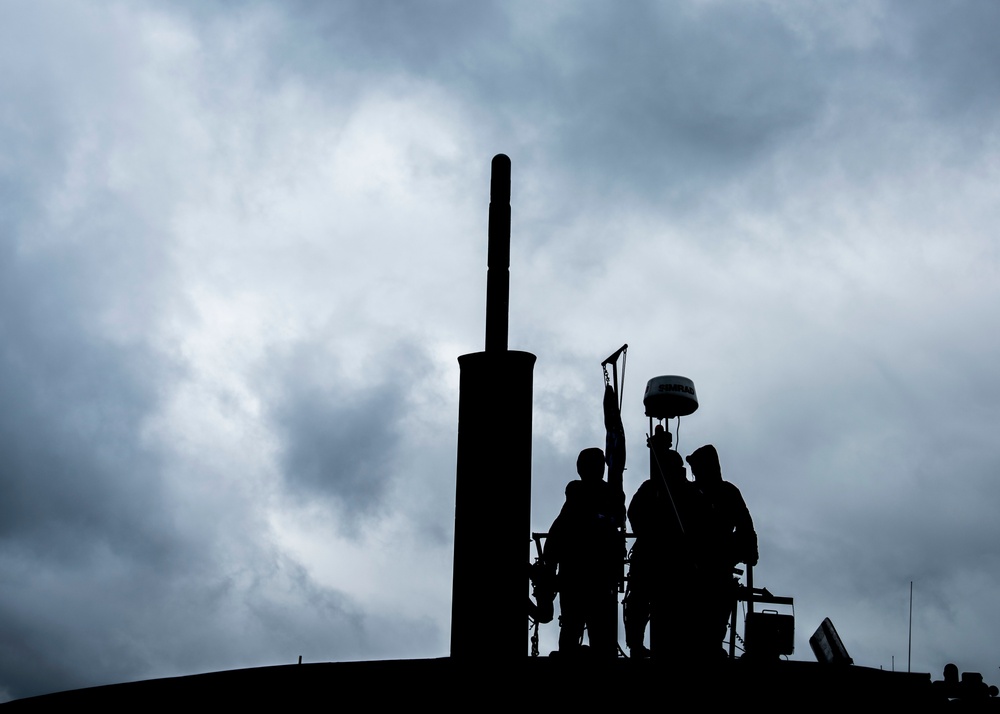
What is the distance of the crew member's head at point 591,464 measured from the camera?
7.27m

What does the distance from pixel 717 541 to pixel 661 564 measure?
0.45 metres

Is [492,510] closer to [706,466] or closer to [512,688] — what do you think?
[512,688]

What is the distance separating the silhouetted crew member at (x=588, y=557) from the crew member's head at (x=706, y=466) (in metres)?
0.79

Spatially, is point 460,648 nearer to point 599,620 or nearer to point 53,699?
point 599,620

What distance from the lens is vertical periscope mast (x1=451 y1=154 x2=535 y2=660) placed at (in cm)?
584

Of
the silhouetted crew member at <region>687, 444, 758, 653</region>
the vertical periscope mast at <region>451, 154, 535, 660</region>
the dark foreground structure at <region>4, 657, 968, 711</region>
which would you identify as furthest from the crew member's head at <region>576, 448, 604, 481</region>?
the dark foreground structure at <region>4, 657, 968, 711</region>

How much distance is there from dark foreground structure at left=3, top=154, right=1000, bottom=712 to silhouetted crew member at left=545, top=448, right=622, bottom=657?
803 millimetres

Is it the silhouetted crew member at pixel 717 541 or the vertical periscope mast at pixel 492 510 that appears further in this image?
the silhouetted crew member at pixel 717 541

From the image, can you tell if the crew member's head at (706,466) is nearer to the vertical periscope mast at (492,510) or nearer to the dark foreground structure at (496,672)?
the dark foreground structure at (496,672)

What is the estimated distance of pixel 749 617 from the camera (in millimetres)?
7746

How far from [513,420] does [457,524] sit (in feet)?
2.28

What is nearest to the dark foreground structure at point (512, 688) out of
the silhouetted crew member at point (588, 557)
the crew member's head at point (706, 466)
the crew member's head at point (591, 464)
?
the silhouetted crew member at point (588, 557)

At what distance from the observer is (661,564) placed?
7.62m

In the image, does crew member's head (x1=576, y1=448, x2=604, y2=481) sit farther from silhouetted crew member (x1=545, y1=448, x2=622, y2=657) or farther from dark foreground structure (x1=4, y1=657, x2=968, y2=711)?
dark foreground structure (x1=4, y1=657, x2=968, y2=711)
